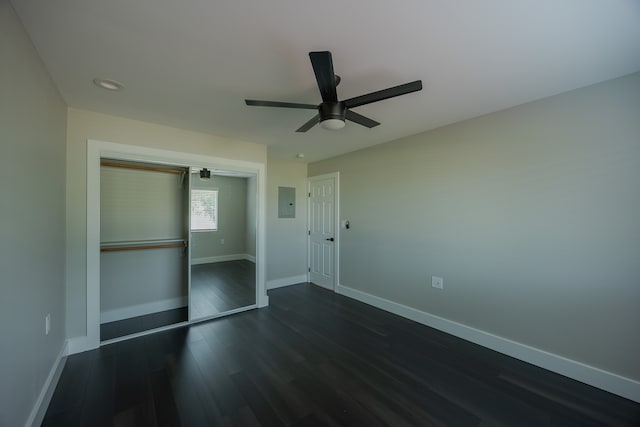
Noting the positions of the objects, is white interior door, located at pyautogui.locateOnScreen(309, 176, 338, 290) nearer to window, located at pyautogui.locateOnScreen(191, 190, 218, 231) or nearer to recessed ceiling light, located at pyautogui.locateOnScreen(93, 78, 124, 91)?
window, located at pyautogui.locateOnScreen(191, 190, 218, 231)

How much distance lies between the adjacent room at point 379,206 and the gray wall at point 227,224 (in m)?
0.18

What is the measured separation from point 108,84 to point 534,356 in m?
4.41

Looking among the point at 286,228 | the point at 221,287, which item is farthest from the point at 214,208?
the point at 286,228

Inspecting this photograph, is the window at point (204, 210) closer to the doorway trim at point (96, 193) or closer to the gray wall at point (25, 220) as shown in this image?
the doorway trim at point (96, 193)

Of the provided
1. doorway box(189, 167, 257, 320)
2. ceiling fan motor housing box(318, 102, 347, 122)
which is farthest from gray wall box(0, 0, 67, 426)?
ceiling fan motor housing box(318, 102, 347, 122)

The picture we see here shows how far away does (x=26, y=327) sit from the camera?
1.53 m

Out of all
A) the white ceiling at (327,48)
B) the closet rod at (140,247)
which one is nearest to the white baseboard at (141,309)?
the closet rod at (140,247)

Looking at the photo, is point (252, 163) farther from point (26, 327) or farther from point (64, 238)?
point (26, 327)

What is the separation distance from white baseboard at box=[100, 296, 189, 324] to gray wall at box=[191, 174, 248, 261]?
650 millimetres

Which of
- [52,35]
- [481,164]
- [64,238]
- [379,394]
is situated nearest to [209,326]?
[64,238]

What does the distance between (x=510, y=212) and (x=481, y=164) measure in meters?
0.58

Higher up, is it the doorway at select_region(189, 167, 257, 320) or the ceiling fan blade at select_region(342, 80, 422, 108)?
the ceiling fan blade at select_region(342, 80, 422, 108)

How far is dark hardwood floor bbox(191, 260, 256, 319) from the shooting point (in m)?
3.48

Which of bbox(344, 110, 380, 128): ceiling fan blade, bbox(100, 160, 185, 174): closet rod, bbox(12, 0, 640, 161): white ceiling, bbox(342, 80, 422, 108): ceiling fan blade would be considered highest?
bbox(12, 0, 640, 161): white ceiling
